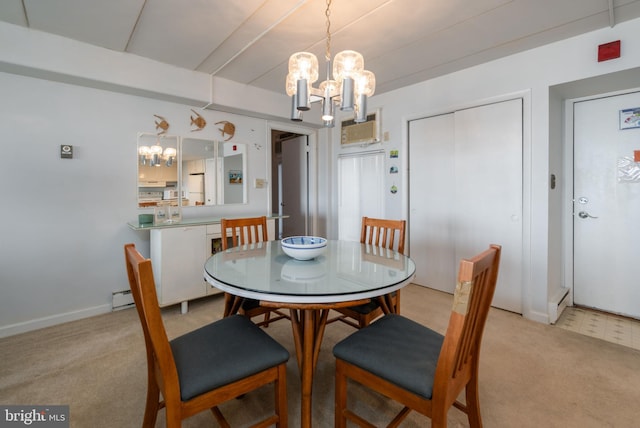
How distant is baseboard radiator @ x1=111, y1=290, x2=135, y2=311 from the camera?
2891mm

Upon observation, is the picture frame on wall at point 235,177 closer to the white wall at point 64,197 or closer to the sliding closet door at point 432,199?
the white wall at point 64,197

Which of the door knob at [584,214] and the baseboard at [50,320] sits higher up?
the door knob at [584,214]

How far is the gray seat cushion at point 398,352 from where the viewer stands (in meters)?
1.11

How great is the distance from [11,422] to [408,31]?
3493mm

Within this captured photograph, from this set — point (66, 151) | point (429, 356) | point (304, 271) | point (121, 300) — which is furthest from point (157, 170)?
point (429, 356)

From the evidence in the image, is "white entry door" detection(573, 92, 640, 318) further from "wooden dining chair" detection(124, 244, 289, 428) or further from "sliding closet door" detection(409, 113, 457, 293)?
"wooden dining chair" detection(124, 244, 289, 428)

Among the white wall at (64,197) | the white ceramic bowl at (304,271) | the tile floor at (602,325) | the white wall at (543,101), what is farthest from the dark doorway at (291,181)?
the tile floor at (602,325)

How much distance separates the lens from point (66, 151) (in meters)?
2.59

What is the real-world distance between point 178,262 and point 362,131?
9.21 feet

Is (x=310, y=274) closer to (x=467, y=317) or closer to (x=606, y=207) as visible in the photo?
(x=467, y=317)

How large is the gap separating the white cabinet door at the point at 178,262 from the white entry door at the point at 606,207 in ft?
12.5

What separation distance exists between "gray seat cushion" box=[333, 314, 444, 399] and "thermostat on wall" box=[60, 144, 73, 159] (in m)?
2.86

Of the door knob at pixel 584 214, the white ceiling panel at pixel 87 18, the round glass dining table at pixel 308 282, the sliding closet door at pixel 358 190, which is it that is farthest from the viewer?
the sliding closet door at pixel 358 190

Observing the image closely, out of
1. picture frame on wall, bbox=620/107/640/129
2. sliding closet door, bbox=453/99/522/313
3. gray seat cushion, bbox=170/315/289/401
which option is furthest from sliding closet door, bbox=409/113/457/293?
gray seat cushion, bbox=170/315/289/401
